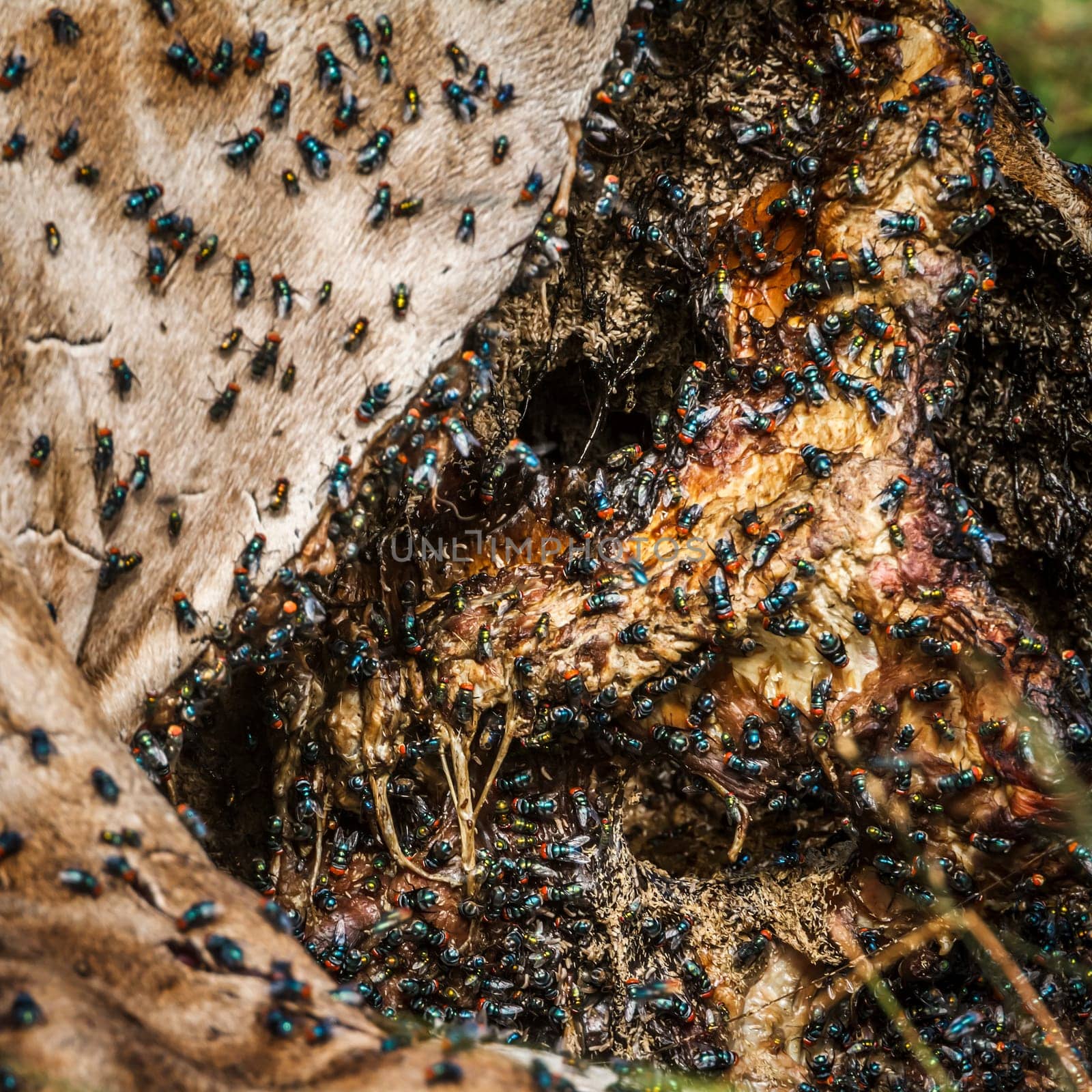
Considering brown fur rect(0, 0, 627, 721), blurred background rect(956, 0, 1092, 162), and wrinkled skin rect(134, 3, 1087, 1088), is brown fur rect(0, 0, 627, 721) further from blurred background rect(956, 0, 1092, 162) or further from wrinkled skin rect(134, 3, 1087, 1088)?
blurred background rect(956, 0, 1092, 162)

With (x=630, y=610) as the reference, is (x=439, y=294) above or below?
above

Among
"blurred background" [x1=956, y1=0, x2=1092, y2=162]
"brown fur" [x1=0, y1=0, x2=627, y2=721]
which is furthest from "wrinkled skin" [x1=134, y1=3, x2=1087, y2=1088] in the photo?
"blurred background" [x1=956, y1=0, x2=1092, y2=162]

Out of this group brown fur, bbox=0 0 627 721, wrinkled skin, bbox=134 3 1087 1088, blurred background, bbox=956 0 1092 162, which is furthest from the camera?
blurred background, bbox=956 0 1092 162

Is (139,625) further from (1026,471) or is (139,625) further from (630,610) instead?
(1026,471)

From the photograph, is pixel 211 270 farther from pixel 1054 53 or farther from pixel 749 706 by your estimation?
pixel 1054 53

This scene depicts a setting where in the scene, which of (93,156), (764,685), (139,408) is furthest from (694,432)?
(93,156)

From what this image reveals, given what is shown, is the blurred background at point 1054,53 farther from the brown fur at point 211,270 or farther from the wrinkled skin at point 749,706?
the brown fur at point 211,270

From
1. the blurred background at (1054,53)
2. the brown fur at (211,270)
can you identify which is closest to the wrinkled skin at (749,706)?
the brown fur at (211,270)

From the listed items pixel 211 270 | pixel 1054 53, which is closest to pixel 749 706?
pixel 211 270
